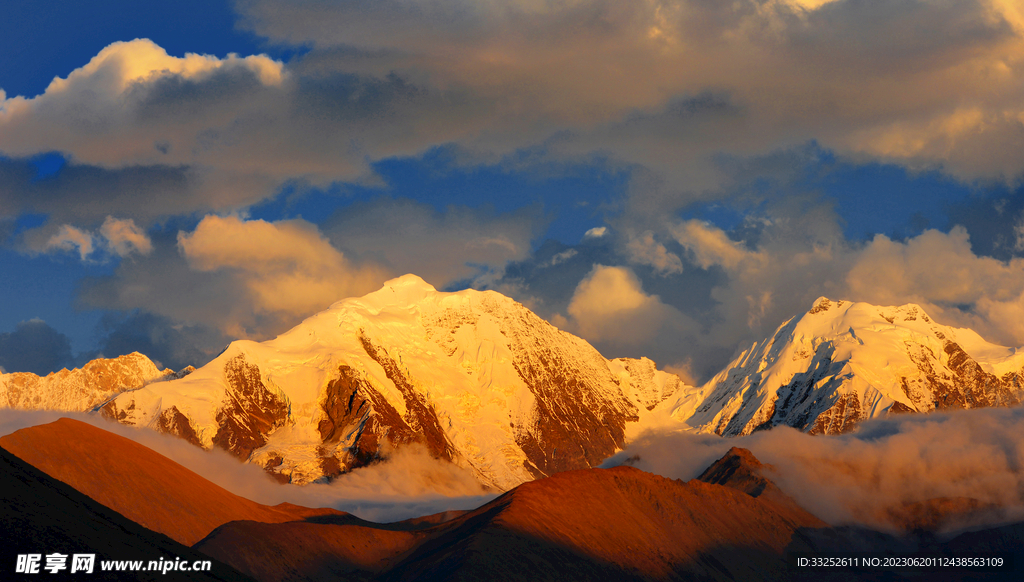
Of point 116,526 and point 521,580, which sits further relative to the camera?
point 521,580

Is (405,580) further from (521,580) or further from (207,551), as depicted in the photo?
(207,551)

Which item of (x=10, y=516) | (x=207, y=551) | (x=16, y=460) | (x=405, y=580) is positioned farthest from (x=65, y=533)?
(x=405, y=580)

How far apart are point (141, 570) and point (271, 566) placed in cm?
7695

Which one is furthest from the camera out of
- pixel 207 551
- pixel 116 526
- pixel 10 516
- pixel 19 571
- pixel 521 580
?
pixel 521 580

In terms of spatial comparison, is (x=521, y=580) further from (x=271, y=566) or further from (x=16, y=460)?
(x=16, y=460)

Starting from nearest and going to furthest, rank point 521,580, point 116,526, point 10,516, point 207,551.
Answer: point 10,516
point 116,526
point 207,551
point 521,580

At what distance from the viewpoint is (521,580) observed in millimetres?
196250

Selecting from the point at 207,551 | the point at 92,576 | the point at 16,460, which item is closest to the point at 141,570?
the point at 92,576

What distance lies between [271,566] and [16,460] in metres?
71.5

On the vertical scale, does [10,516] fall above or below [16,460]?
below

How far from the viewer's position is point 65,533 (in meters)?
114

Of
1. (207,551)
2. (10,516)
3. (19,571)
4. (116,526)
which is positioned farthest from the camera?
(207,551)

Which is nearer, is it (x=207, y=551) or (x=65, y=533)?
(x=65, y=533)

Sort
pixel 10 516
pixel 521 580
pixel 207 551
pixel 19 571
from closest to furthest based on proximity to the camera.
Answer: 1. pixel 19 571
2. pixel 10 516
3. pixel 207 551
4. pixel 521 580
